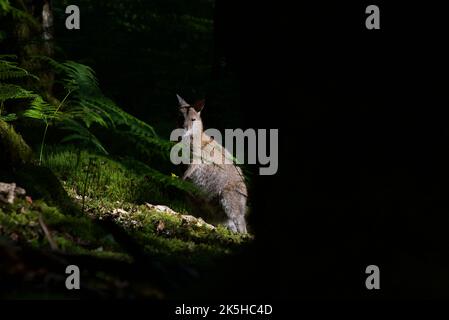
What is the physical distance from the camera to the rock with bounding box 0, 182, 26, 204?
515 cm

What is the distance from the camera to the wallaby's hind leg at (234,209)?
10109mm

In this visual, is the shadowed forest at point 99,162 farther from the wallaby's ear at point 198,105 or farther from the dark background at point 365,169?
the dark background at point 365,169

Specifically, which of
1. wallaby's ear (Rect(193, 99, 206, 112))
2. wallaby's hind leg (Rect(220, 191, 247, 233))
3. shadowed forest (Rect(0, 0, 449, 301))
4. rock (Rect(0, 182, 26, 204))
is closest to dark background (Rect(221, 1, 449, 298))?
shadowed forest (Rect(0, 0, 449, 301))

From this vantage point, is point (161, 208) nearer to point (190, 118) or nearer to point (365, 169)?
point (190, 118)

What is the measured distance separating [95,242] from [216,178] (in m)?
5.49

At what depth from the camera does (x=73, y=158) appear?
8938 millimetres

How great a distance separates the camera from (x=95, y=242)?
5.13m

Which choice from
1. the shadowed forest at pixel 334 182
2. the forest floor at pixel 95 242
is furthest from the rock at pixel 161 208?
the shadowed forest at pixel 334 182

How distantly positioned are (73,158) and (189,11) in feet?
50.4

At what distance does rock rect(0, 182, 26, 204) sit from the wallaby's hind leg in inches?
195

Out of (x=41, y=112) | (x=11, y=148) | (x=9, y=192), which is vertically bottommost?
(x=9, y=192)

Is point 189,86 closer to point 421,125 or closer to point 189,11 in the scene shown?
point 189,11

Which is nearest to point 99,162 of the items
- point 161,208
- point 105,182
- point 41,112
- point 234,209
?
point 105,182

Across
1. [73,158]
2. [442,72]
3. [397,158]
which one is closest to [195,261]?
[397,158]
